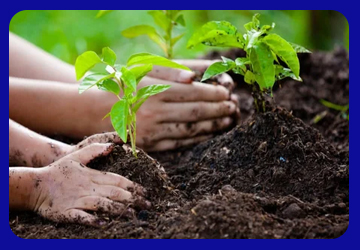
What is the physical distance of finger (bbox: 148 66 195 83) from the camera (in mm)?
1868

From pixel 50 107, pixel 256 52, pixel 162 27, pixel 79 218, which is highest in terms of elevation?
pixel 162 27

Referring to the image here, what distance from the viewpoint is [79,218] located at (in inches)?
47.9

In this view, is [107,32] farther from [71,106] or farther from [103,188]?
[103,188]

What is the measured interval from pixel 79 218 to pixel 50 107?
0.71 metres

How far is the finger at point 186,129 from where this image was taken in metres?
1.85

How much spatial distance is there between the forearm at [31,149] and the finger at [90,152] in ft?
0.62

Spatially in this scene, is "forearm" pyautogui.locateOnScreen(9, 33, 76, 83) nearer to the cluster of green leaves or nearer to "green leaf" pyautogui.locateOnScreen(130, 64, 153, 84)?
the cluster of green leaves

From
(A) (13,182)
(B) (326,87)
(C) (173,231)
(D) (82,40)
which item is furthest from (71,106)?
(D) (82,40)

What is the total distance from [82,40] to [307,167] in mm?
2369

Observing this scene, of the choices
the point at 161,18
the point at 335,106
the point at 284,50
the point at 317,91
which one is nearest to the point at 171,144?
the point at 161,18

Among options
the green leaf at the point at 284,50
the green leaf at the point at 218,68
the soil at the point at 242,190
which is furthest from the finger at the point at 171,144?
the green leaf at the point at 284,50

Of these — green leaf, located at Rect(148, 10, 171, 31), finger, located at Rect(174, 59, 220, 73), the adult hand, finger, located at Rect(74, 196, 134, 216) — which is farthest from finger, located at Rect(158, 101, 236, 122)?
finger, located at Rect(74, 196, 134, 216)

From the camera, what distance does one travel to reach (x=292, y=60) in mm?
1270

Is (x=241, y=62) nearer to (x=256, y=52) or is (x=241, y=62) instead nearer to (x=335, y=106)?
(x=256, y=52)
